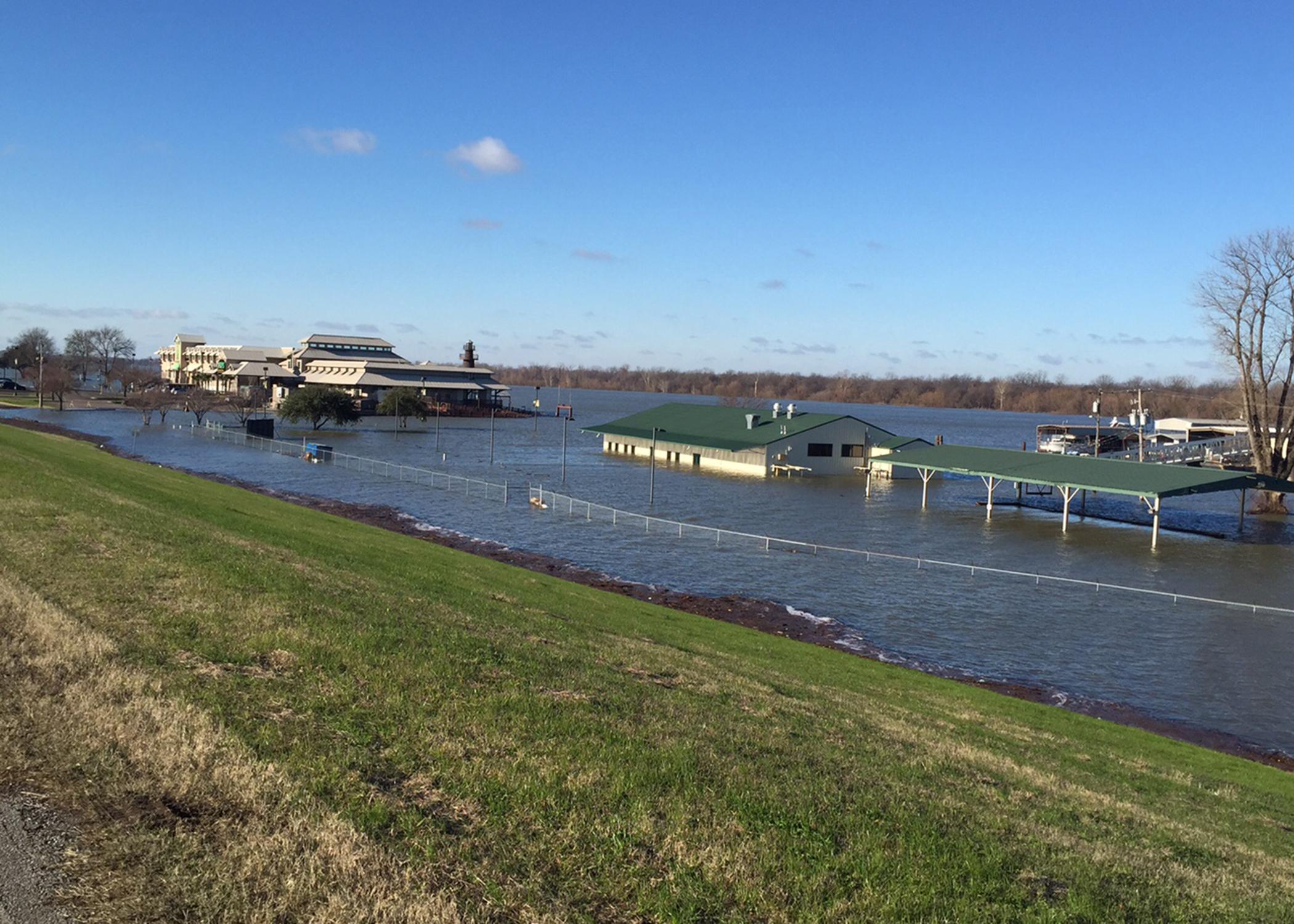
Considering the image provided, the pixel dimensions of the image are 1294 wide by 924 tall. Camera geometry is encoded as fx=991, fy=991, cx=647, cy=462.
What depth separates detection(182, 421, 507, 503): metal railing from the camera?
204ft

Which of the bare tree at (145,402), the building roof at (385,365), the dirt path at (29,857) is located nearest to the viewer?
the dirt path at (29,857)

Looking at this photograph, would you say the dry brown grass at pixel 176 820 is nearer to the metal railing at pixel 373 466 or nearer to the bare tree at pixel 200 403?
the metal railing at pixel 373 466

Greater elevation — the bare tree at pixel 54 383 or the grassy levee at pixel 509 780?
the bare tree at pixel 54 383

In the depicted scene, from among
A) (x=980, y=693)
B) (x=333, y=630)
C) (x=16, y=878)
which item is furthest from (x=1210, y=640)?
(x=16, y=878)

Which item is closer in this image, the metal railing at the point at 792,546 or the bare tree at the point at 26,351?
the metal railing at the point at 792,546

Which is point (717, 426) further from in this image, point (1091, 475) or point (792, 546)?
point (792, 546)

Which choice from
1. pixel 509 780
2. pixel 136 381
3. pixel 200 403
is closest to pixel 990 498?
pixel 509 780

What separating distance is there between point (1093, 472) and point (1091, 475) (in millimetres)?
611

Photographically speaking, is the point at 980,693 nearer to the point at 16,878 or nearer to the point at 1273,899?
the point at 1273,899

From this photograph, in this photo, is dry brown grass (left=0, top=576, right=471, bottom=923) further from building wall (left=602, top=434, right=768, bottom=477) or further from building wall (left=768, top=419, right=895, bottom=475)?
building wall (left=768, top=419, right=895, bottom=475)

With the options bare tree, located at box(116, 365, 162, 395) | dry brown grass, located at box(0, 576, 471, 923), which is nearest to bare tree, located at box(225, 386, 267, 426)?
bare tree, located at box(116, 365, 162, 395)

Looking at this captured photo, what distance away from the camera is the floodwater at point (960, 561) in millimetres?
26844

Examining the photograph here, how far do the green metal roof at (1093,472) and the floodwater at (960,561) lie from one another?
9.01ft

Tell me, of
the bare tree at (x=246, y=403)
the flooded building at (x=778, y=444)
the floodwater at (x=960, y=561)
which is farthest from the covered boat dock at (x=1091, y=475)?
the bare tree at (x=246, y=403)
